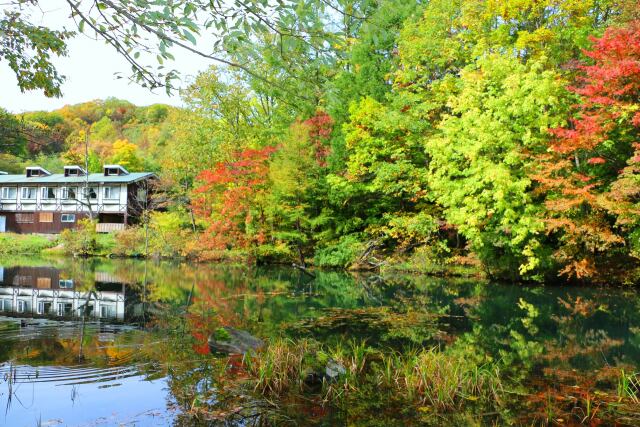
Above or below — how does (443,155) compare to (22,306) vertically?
above

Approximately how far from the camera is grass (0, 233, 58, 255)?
31.4m

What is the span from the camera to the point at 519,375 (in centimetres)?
637

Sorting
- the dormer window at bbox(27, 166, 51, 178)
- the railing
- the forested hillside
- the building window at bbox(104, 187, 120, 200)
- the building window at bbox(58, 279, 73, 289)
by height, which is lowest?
the building window at bbox(58, 279, 73, 289)

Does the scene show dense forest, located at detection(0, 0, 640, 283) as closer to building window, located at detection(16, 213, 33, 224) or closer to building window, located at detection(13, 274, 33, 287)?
building window, located at detection(13, 274, 33, 287)

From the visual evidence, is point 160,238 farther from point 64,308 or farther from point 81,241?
point 64,308

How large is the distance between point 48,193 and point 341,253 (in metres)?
27.0

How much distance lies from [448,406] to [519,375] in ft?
5.79

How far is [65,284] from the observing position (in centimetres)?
1585

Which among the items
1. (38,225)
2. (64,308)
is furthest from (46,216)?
(64,308)

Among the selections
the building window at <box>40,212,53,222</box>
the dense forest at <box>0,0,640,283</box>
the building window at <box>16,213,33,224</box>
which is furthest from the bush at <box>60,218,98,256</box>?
the building window at <box>16,213,33,224</box>

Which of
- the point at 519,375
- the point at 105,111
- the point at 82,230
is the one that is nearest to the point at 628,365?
the point at 519,375

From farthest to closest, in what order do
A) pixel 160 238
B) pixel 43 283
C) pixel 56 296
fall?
pixel 160 238
pixel 43 283
pixel 56 296

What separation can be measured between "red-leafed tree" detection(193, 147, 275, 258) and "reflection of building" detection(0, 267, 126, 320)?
23.6ft

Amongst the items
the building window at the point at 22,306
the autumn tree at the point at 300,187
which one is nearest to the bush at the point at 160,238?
the autumn tree at the point at 300,187
